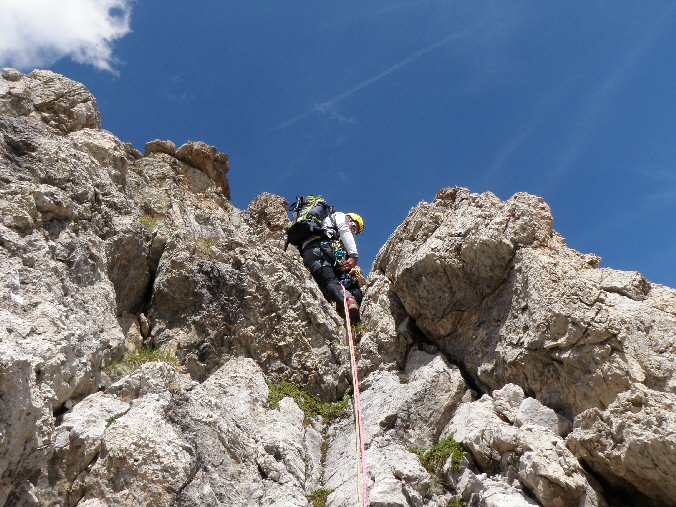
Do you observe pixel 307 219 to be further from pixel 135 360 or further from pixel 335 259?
pixel 135 360

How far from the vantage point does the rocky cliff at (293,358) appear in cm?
757

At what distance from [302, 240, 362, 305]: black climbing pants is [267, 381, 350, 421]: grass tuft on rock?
3.38m

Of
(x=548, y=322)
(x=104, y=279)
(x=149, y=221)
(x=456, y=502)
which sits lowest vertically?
(x=456, y=502)

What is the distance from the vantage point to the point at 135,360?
10.5m

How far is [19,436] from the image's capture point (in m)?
6.41

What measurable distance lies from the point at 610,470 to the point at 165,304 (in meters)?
9.11

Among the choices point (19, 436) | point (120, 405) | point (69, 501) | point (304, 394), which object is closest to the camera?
point (19, 436)

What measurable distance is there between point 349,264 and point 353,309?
1977mm

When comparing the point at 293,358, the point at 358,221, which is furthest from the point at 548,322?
the point at 358,221

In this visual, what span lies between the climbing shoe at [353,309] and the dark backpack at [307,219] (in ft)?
8.72

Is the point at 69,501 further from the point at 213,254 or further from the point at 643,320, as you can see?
the point at 643,320

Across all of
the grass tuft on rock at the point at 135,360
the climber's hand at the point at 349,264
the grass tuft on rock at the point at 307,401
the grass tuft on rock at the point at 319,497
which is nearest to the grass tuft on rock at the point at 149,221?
the grass tuft on rock at the point at 135,360

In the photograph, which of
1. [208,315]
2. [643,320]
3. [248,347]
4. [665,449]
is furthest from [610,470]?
[208,315]

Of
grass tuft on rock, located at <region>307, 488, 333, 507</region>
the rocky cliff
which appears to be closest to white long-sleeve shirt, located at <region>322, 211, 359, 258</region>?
the rocky cliff
